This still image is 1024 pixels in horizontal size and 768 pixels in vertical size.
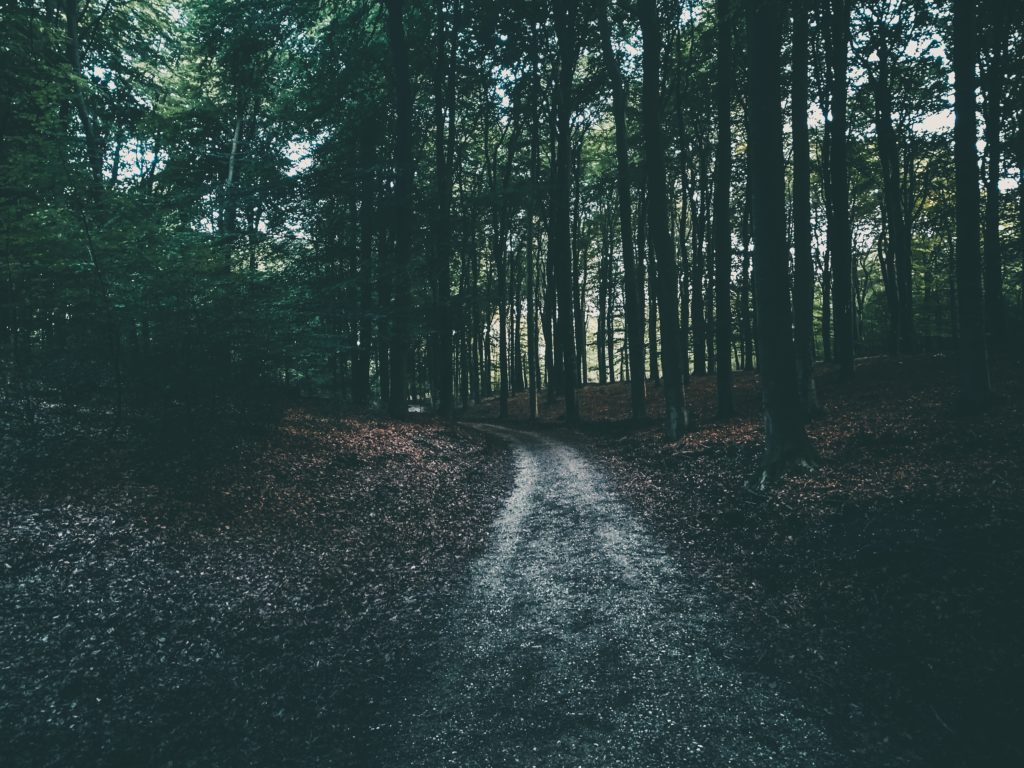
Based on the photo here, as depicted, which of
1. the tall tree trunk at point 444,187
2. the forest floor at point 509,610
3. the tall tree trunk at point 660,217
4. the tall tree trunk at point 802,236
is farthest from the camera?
the tall tree trunk at point 444,187

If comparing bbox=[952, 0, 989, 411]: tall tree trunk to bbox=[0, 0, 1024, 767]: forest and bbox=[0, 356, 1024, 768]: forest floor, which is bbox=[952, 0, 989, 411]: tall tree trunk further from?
bbox=[0, 356, 1024, 768]: forest floor

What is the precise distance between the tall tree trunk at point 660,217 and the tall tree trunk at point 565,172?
476 centimetres

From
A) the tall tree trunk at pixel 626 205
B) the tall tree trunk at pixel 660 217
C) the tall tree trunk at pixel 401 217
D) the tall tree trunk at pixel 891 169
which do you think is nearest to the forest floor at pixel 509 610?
the tall tree trunk at pixel 660 217

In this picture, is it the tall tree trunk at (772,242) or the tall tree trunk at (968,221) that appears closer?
the tall tree trunk at (772,242)

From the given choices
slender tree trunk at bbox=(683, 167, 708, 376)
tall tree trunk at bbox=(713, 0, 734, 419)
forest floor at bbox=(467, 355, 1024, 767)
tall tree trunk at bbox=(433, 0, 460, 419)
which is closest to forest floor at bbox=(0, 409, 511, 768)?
forest floor at bbox=(467, 355, 1024, 767)

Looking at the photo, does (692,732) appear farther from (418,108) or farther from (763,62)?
(418,108)

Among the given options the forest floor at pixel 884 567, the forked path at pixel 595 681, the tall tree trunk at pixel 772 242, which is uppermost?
the tall tree trunk at pixel 772 242

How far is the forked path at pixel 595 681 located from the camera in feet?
10.9

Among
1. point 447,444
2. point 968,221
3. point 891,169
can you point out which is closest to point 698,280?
point 891,169

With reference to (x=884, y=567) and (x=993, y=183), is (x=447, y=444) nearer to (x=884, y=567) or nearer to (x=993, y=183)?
(x=884, y=567)

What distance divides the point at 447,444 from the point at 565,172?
11954 millimetres

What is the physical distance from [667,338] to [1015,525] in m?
10.1

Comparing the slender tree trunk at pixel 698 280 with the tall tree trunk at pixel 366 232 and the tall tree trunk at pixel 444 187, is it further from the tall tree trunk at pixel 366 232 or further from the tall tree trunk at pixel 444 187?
the tall tree trunk at pixel 366 232

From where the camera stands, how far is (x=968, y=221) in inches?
364
